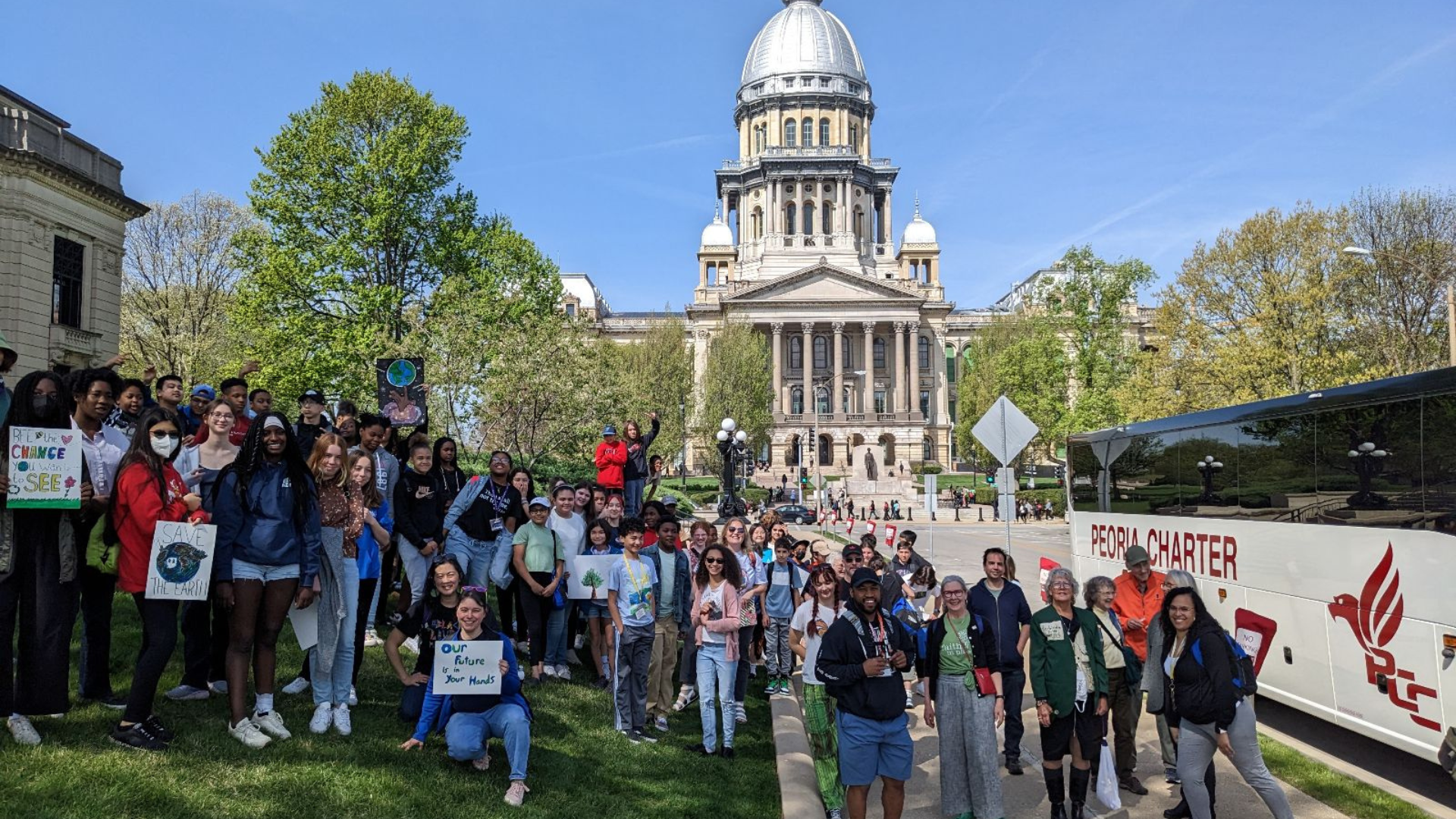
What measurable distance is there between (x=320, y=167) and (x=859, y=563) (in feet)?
83.5

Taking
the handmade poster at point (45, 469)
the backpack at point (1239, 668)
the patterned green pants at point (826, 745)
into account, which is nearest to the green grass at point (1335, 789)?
the backpack at point (1239, 668)

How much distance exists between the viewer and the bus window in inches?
381

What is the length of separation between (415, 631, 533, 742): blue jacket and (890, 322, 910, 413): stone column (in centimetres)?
8006

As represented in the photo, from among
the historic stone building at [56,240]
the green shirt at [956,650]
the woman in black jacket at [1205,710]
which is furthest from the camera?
the historic stone building at [56,240]

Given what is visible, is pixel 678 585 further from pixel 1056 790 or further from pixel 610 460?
pixel 610 460

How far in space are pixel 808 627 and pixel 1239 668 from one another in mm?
3039

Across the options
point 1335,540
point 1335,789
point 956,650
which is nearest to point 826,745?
point 956,650

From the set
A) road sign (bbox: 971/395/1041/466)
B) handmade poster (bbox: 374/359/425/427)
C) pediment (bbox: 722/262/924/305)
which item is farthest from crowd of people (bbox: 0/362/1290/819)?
pediment (bbox: 722/262/924/305)

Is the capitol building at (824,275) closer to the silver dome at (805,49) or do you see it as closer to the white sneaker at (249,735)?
the silver dome at (805,49)

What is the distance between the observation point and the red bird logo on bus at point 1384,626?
8016mm

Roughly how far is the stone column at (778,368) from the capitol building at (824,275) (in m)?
0.14

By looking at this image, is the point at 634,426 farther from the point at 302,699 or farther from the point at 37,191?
the point at 37,191

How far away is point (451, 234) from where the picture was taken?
31859 millimetres

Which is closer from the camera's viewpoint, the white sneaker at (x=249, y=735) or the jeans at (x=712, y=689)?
the white sneaker at (x=249, y=735)
